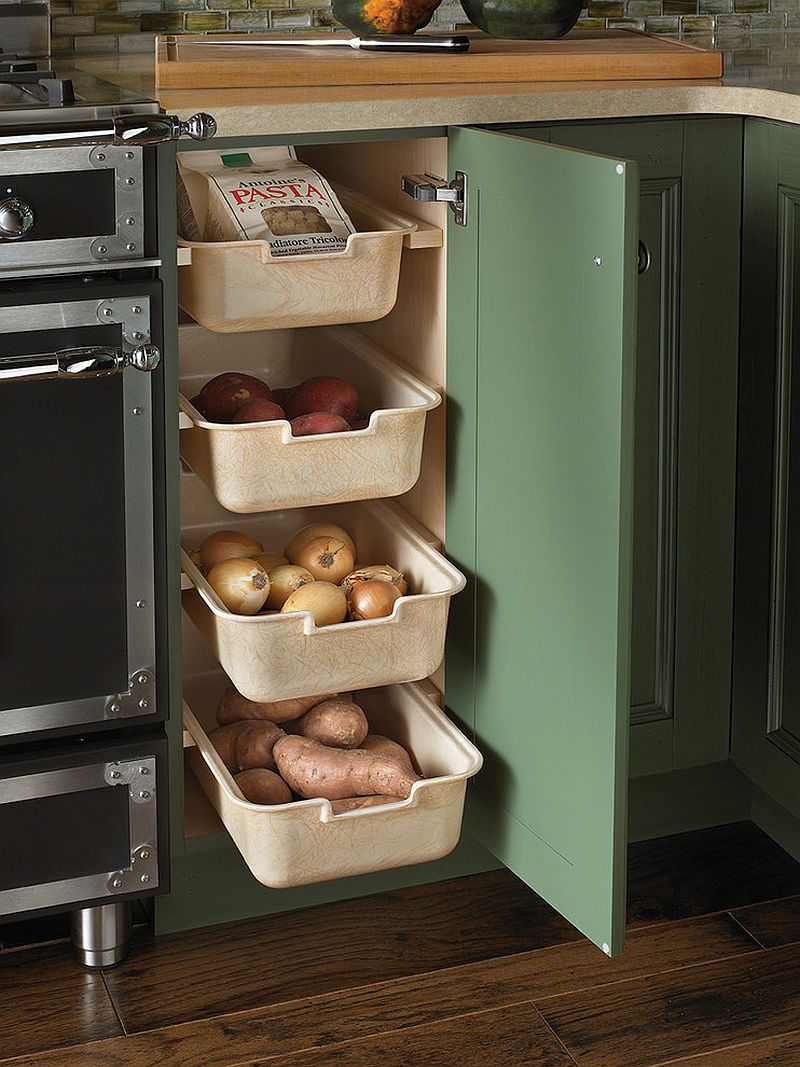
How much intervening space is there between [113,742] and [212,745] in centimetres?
17

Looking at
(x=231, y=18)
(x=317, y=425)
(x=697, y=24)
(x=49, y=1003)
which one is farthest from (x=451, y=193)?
(x=49, y=1003)

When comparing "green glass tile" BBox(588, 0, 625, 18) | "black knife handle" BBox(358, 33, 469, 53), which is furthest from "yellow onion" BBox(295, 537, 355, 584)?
"green glass tile" BBox(588, 0, 625, 18)

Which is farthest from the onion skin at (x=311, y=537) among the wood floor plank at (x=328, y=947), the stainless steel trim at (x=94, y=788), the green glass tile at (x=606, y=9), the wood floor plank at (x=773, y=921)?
the green glass tile at (x=606, y=9)

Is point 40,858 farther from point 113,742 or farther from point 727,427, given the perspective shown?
point 727,427

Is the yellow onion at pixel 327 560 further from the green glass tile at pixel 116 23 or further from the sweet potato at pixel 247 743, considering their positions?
the green glass tile at pixel 116 23

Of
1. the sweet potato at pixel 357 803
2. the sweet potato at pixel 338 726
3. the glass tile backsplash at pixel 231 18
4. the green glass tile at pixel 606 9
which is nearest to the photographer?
the sweet potato at pixel 357 803

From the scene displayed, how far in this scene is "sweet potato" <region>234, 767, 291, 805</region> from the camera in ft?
5.63

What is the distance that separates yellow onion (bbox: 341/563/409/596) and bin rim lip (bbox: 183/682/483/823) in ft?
0.55

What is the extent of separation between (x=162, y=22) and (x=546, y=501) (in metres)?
0.97

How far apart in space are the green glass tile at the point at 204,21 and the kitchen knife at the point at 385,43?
0.19 meters

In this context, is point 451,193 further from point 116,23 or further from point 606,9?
point 606,9

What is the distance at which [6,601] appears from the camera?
151cm

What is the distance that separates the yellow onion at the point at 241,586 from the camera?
66.4 inches

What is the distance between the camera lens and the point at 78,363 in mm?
1445
